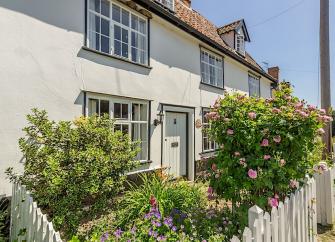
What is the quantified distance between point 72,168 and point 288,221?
3.16m

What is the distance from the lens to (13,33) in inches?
195

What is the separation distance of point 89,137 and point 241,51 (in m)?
14.2

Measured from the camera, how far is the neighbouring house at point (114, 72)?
16.3ft

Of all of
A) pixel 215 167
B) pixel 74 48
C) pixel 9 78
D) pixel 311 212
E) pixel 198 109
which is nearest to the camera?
pixel 311 212

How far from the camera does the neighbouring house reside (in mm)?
4965

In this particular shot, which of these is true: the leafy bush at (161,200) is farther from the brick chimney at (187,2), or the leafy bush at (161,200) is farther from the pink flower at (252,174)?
the brick chimney at (187,2)

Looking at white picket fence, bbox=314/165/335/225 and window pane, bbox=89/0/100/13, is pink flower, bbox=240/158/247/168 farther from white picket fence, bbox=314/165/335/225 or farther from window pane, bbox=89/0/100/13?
window pane, bbox=89/0/100/13

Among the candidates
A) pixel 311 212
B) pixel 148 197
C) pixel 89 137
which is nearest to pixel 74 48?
pixel 89 137

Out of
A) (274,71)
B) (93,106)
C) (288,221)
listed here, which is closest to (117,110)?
(93,106)

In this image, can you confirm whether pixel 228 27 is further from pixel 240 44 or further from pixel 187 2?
pixel 187 2

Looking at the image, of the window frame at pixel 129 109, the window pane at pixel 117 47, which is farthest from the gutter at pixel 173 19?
the window frame at pixel 129 109

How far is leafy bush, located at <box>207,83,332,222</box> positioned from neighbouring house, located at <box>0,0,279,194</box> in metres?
1.36

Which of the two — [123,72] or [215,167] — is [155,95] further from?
[215,167]

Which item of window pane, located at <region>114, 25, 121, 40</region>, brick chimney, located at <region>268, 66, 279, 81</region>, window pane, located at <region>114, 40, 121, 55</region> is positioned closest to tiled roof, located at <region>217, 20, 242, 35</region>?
brick chimney, located at <region>268, 66, 279, 81</region>
